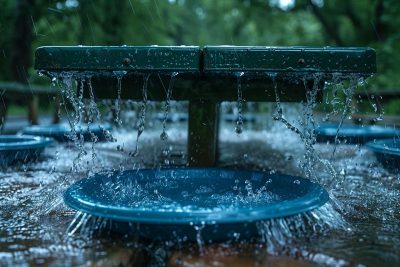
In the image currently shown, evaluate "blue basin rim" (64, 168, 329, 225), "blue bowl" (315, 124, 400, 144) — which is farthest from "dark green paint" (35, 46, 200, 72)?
"blue bowl" (315, 124, 400, 144)

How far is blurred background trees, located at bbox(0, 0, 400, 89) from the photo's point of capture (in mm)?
11320

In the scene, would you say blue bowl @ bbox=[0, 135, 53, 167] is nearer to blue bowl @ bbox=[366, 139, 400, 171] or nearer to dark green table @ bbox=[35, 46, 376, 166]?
dark green table @ bbox=[35, 46, 376, 166]

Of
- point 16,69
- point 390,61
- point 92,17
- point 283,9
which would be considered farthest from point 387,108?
point 16,69

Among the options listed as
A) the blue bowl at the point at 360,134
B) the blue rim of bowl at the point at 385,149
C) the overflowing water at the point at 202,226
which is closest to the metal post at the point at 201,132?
the overflowing water at the point at 202,226

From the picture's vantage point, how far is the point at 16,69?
11297mm

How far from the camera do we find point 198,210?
1.68 metres

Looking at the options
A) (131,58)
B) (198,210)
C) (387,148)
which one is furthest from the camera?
(387,148)

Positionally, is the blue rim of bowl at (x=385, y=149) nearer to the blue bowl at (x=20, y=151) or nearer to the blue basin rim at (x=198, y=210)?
the blue basin rim at (x=198, y=210)

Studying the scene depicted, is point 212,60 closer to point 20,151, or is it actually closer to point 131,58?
point 131,58

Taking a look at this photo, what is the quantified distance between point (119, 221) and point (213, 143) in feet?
6.10

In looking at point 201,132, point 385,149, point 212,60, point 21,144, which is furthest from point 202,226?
point 21,144

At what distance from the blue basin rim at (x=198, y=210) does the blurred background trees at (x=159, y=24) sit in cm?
826

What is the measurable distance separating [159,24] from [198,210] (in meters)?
13.3

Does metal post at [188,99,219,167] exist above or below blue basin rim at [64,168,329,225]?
above
